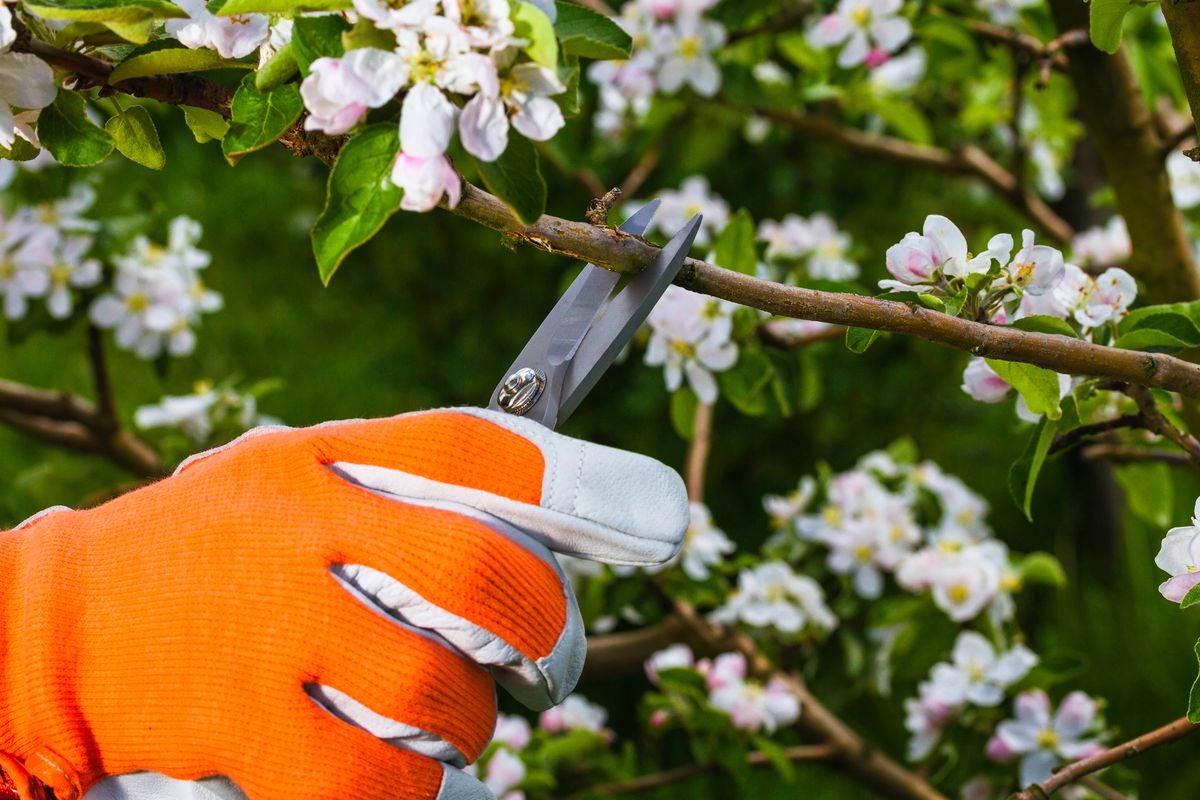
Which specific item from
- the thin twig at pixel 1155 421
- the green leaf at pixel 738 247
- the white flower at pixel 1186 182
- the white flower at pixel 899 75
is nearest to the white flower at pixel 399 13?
the thin twig at pixel 1155 421

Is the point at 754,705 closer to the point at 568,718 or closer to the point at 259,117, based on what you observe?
the point at 568,718

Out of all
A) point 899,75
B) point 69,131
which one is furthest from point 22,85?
point 899,75

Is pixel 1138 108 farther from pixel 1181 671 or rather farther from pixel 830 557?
pixel 1181 671

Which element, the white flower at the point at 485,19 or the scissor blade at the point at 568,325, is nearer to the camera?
the white flower at the point at 485,19

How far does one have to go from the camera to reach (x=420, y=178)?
529mm

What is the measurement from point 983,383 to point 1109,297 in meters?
0.10

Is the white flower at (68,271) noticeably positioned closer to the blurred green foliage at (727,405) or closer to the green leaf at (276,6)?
the blurred green foliage at (727,405)

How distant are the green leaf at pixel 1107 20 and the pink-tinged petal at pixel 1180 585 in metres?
0.30

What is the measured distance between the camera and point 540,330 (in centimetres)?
79

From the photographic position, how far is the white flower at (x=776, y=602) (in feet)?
4.72

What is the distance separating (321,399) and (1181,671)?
1.73 m

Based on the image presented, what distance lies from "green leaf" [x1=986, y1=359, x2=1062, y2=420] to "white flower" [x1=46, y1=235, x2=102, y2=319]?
1098 mm

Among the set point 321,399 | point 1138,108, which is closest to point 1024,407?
point 1138,108

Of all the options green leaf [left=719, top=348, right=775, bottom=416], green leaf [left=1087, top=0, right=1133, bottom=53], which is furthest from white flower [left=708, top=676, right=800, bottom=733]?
green leaf [left=1087, top=0, right=1133, bottom=53]
